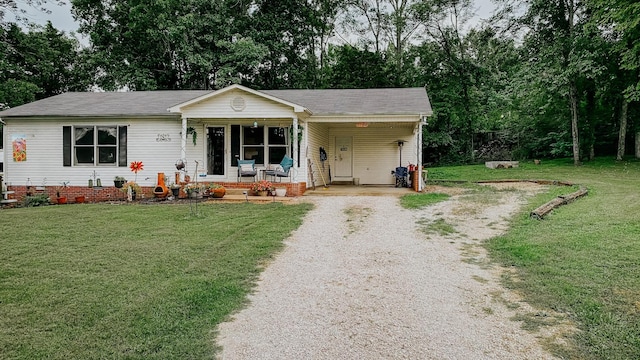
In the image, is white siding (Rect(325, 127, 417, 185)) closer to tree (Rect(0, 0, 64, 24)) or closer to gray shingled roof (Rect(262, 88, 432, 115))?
gray shingled roof (Rect(262, 88, 432, 115))

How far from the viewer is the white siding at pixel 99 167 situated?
43.0 ft

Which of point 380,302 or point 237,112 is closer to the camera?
point 380,302

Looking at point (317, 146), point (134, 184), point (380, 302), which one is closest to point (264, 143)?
point (317, 146)

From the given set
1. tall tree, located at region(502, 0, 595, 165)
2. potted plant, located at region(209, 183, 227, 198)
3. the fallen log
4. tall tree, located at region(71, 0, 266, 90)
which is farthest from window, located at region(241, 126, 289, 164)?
tall tree, located at region(502, 0, 595, 165)

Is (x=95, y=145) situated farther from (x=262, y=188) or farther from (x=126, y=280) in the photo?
(x=126, y=280)

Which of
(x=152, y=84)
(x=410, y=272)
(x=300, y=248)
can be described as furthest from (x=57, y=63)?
(x=410, y=272)

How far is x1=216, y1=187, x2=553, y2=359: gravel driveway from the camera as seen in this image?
3232mm

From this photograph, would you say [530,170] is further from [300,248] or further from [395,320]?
[395,320]

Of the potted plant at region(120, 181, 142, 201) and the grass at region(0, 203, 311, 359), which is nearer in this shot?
the grass at region(0, 203, 311, 359)

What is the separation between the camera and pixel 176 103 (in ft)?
46.0

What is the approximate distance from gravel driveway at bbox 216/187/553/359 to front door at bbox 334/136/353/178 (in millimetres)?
8469

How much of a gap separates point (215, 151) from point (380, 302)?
10.3 m

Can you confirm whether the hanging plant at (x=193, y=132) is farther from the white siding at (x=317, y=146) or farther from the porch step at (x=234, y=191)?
the white siding at (x=317, y=146)

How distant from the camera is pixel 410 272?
17.1ft
